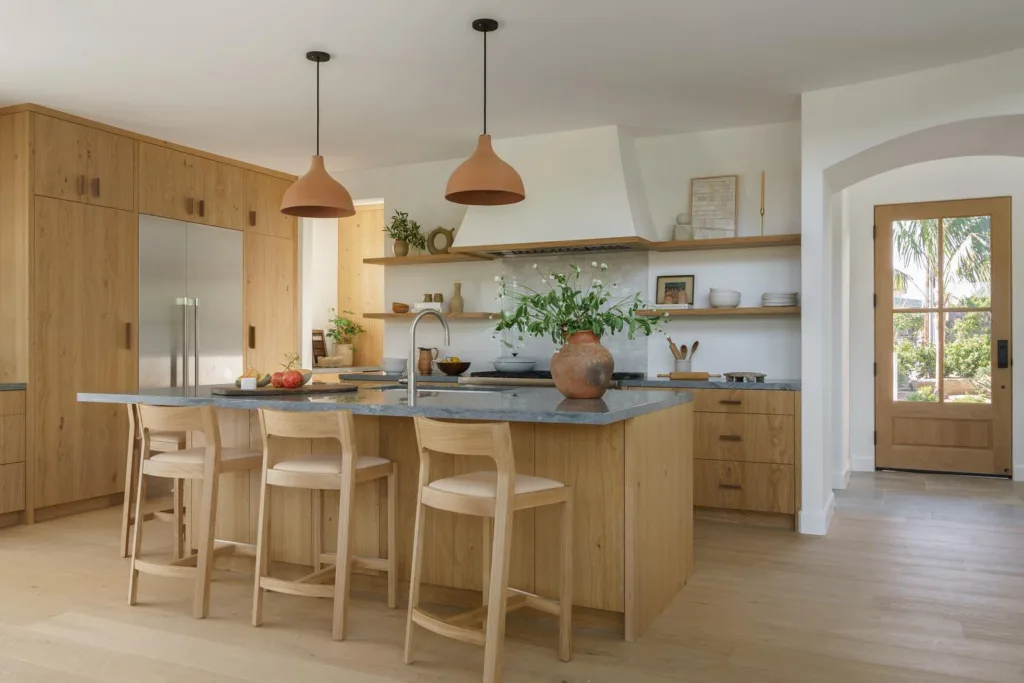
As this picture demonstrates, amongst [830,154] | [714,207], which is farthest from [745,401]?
[830,154]

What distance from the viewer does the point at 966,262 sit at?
248 inches

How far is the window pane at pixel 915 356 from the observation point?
6.39 m

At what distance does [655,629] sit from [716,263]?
306 cm

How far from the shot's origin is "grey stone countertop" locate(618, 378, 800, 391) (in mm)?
4668

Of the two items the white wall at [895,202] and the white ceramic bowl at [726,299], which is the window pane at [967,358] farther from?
the white ceramic bowl at [726,299]

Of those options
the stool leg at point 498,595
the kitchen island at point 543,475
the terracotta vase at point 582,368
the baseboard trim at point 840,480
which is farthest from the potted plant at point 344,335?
the stool leg at point 498,595

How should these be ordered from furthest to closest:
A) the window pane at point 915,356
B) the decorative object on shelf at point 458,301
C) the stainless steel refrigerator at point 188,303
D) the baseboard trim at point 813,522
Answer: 1. the window pane at point 915,356
2. the decorative object on shelf at point 458,301
3. the stainless steel refrigerator at point 188,303
4. the baseboard trim at point 813,522

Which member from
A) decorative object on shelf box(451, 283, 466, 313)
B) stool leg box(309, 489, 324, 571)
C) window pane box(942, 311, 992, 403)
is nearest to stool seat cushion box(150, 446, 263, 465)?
stool leg box(309, 489, 324, 571)

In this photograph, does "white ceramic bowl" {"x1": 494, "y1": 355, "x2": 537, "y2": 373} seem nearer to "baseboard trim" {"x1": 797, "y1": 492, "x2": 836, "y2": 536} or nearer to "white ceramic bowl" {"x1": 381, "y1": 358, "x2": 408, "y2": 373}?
"white ceramic bowl" {"x1": 381, "y1": 358, "x2": 408, "y2": 373}

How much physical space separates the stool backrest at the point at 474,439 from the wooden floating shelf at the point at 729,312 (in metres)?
2.83

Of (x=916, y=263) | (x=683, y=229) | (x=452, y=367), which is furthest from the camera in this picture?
(x=916, y=263)

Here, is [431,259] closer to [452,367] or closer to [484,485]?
[452,367]

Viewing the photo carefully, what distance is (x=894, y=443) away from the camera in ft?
21.3

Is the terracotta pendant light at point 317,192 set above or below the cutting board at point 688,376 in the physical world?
above
